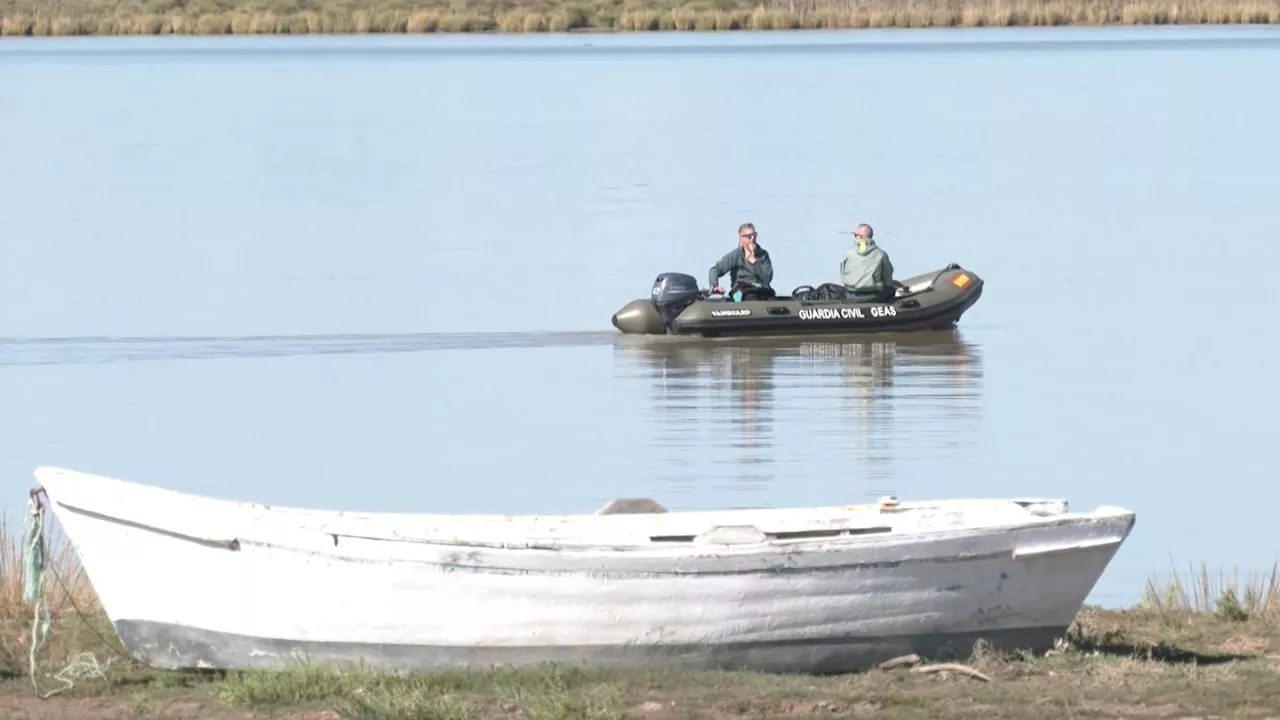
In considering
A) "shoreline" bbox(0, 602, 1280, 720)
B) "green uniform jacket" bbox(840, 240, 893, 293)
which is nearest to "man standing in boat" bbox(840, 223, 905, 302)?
"green uniform jacket" bbox(840, 240, 893, 293)

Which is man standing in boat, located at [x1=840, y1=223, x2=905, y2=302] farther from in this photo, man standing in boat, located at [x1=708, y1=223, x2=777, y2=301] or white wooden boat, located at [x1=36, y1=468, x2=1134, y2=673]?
white wooden boat, located at [x1=36, y1=468, x2=1134, y2=673]

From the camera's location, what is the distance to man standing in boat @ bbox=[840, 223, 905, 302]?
22719 millimetres

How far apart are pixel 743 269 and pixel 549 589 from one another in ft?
44.8

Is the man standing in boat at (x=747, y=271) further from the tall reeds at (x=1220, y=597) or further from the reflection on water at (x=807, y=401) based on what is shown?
the tall reeds at (x=1220, y=597)

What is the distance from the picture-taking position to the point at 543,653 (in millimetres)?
9578

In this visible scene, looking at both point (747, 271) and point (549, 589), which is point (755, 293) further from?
point (549, 589)

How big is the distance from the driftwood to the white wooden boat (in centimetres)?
7

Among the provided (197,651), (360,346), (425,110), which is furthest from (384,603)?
(425,110)

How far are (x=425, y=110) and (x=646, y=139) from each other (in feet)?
33.0

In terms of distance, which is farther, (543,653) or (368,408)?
(368,408)

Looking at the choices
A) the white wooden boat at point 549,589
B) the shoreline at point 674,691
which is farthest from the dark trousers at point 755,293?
the white wooden boat at point 549,589

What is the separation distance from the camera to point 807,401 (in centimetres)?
2027

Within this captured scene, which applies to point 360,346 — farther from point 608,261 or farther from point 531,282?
point 608,261

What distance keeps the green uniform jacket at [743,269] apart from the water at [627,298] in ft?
2.39
